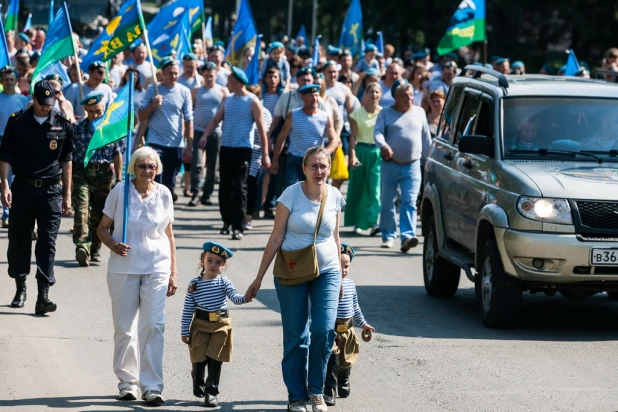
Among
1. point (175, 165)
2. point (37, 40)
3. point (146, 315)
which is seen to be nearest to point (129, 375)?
point (146, 315)

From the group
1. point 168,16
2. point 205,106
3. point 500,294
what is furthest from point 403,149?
point 168,16

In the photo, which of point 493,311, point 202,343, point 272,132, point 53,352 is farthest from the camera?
point 272,132

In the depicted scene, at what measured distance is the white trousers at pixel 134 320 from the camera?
334 inches

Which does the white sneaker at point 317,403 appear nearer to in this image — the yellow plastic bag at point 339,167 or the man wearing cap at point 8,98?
the man wearing cap at point 8,98

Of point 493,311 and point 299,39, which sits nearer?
point 493,311

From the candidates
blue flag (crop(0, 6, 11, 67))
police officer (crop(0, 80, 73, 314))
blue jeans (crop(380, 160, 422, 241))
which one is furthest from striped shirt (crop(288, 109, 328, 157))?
police officer (crop(0, 80, 73, 314))

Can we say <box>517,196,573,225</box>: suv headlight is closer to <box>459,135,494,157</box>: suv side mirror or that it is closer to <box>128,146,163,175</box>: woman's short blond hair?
<box>459,135,494,157</box>: suv side mirror

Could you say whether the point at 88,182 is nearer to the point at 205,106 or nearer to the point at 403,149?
the point at 403,149

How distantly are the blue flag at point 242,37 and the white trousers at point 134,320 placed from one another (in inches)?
634

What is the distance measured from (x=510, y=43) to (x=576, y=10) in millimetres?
3144

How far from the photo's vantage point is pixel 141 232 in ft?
28.1

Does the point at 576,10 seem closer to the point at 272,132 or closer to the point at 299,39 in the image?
the point at 299,39

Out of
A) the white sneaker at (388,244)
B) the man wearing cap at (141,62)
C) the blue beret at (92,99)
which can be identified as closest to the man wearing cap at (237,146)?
the white sneaker at (388,244)

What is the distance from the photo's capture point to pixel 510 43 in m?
47.8
